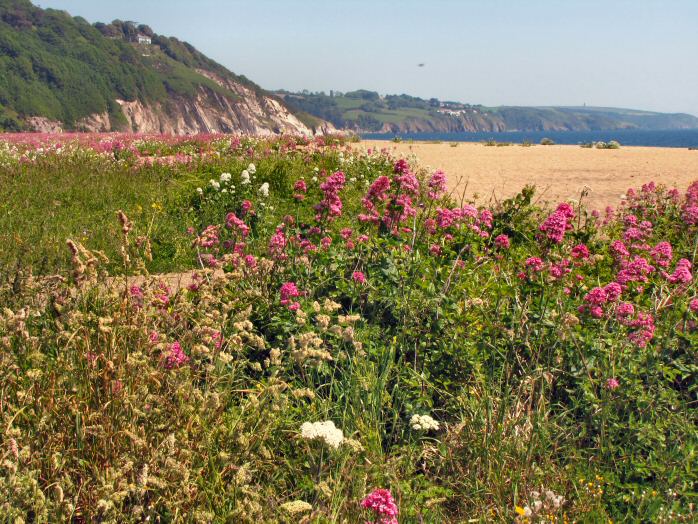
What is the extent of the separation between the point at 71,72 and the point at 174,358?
5851 inches

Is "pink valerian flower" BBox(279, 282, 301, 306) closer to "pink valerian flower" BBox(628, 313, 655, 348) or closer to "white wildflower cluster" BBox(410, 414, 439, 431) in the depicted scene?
"white wildflower cluster" BBox(410, 414, 439, 431)

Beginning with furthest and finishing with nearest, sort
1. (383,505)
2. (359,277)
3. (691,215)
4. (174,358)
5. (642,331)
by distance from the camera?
(691,215) < (359,277) < (642,331) < (174,358) < (383,505)

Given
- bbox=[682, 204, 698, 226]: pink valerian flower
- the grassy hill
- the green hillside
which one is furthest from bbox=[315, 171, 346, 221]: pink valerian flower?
the grassy hill

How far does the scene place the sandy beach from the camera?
500 inches

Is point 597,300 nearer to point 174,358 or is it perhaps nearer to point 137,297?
point 174,358

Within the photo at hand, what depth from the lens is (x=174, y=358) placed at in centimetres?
265

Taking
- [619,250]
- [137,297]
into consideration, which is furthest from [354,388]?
[619,250]

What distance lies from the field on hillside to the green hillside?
101201mm

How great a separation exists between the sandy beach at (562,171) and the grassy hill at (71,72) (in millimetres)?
91317

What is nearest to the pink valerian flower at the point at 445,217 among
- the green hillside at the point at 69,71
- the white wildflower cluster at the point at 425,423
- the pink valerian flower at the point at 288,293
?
the pink valerian flower at the point at 288,293

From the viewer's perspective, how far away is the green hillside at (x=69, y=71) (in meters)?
111

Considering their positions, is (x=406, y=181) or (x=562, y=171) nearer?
(x=406, y=181)

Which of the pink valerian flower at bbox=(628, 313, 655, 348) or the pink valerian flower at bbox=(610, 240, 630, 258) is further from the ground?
the pink valerian flower at bbox=(610, 240, 630, 258)

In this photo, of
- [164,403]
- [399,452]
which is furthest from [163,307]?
[399,452]
